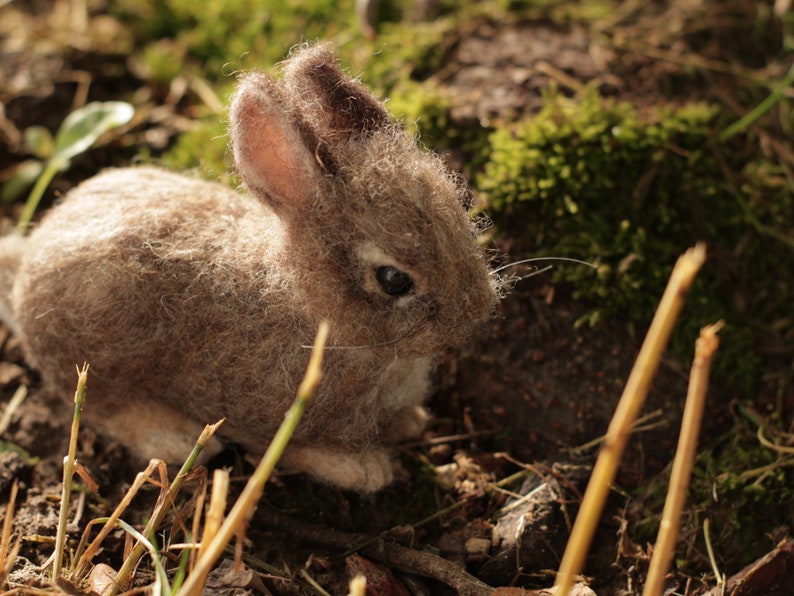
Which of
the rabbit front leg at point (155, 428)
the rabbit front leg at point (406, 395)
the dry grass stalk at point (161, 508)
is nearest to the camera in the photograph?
the dry grass stalk at point (161, 508)

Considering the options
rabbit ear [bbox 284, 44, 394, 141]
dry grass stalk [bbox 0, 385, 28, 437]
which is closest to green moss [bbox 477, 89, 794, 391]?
rabbit ear [bbox 284, 44, 394, 141]

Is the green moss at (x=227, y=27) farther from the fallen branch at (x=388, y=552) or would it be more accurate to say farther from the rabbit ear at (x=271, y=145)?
the fallen branch at (x=388, y=552)

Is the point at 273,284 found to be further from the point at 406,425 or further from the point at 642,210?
the point at 642,210

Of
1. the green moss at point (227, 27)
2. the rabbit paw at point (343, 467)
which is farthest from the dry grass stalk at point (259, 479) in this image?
the green moss at point (227, 27)

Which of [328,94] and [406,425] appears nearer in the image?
[328,94]

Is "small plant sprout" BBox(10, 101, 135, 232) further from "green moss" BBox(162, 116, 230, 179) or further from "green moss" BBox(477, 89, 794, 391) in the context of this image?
"green moss" BBox(477, 89, 794, 391)

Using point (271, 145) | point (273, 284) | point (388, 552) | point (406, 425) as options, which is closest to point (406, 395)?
point (406, 425)
